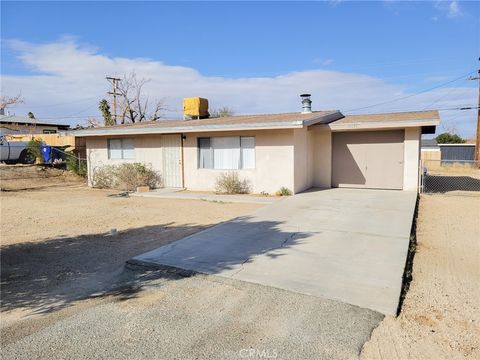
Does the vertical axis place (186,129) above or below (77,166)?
above

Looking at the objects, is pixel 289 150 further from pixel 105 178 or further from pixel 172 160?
pixel 105 178

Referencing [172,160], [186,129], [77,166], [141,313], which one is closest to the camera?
[141,313]

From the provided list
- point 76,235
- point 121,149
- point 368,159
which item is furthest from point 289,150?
point 121,149

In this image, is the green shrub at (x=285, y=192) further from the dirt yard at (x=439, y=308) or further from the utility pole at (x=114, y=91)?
the utility pole at (x=114, y=91)

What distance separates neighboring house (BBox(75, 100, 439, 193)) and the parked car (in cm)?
904

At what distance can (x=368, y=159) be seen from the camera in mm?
15086

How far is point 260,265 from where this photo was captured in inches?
224

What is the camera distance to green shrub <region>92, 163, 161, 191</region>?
1598 centimetres

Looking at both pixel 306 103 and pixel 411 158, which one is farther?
pixel 306 103

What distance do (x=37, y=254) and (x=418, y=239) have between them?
7.36m

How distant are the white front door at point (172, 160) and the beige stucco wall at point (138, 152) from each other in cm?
27

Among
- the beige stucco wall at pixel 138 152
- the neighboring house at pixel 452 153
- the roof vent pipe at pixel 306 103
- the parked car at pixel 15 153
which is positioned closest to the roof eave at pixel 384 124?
the roof vent pipe at pixel 306 103

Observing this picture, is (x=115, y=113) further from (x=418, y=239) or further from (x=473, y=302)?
(x=473, y=302)

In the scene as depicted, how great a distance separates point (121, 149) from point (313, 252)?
1297 cm
